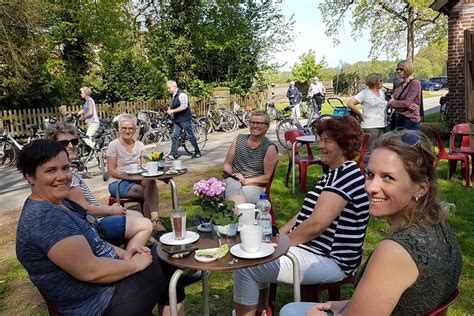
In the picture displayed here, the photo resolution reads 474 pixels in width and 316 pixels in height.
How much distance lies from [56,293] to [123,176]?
8.29ft

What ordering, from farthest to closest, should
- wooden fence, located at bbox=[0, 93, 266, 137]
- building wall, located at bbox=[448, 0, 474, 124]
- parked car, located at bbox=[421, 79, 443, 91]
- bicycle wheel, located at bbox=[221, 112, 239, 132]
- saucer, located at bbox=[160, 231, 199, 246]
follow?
1. parked car, located at bbox=[421, 79, 443, 91]
2. bicycle wheel, located at bbox=[221, 112, 239, 132]
3. wooden fence, located at bbox=[0, 93, 266, 137]
4. building wall, located at bbox=[448, 0, 474, 124]
5. saucer, located at bbox=[160, 231, 199, 246]

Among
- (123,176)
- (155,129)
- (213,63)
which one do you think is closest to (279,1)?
(213,63)

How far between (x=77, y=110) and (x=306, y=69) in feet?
58.5

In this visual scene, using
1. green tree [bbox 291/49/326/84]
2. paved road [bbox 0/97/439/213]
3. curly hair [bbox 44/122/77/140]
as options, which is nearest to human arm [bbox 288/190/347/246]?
curly hair [bbox 44/122/77/140]

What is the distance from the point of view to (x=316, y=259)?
7.82ft

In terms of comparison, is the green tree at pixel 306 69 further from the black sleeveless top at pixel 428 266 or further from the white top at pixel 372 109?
the black sleeveless top at pixel 428 266

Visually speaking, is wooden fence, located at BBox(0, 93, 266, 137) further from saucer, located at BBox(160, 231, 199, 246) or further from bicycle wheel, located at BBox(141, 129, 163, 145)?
saucer, located at BBox(160, 231, 199, 246)

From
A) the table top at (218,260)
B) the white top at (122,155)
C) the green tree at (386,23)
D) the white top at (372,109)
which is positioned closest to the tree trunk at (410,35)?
the green tree at (386,23)

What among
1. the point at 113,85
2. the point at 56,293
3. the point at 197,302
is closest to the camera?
the point at 56,293

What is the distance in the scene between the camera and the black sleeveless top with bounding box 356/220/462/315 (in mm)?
1322

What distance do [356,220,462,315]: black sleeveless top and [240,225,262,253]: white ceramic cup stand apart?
2.56ft

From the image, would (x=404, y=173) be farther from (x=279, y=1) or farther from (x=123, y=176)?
(x=279, y=1)

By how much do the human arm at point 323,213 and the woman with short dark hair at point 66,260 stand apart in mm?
842

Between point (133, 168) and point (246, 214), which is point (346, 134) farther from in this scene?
point (133, 168)
